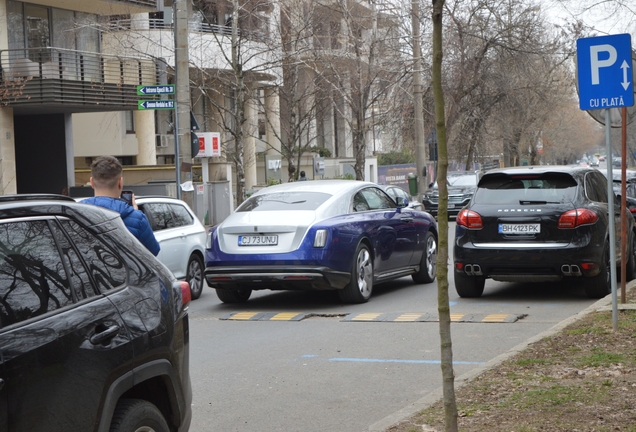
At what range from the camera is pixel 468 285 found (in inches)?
486

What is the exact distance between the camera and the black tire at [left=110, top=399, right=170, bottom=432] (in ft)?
13.1

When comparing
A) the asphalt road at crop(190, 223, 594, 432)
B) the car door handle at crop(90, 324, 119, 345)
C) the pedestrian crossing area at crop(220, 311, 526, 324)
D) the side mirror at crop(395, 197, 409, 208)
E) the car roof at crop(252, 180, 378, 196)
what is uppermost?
the car roof at crop(252, 180, 378, 196)

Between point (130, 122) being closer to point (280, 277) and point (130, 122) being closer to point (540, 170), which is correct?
point (280, 277)

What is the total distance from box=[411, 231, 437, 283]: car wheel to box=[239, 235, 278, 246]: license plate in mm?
3345

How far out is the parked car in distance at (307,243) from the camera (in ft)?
37.6

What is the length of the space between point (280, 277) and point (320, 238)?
2.27 feet

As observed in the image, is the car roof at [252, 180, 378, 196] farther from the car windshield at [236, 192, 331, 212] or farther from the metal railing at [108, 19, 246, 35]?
the metal railing at [108, 19, 246, 35]

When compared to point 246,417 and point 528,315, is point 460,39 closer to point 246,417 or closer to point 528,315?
point 528,315

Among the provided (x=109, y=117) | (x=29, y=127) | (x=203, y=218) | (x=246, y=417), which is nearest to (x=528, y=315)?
(x=246, y=417)

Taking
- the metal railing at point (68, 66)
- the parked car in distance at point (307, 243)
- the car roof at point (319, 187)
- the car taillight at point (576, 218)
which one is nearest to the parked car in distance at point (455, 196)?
the metal railing at point (68, 66)

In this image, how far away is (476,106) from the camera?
147ft

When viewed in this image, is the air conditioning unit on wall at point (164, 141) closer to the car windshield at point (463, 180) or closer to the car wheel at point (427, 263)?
the car windshield at point (463, 180)

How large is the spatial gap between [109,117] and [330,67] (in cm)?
995

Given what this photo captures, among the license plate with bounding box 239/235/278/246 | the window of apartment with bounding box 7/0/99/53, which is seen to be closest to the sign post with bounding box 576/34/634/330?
the license plate with bounding box 239/235/278/246
